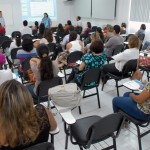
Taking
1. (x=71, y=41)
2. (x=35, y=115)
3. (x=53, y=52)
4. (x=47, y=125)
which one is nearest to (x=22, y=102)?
(x=35, y=115)

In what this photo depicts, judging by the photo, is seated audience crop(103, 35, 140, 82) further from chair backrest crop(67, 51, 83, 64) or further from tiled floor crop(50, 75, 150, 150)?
chair backrest crop(67, 51, 83, 64)

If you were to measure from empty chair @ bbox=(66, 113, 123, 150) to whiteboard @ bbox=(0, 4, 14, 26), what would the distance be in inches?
366

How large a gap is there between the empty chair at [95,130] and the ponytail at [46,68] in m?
0.85

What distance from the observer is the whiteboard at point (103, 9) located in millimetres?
8984

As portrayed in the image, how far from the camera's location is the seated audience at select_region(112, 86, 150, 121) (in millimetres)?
1999

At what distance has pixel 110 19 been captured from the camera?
9.36 m

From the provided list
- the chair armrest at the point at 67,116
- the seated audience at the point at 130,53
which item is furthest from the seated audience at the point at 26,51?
the chair armrest at the point at 67,116

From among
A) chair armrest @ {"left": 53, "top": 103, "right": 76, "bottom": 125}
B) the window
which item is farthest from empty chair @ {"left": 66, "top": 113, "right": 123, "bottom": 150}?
the window

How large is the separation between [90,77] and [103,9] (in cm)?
729

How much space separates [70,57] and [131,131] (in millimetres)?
1905

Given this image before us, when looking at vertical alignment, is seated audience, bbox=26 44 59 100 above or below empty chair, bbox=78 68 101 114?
above

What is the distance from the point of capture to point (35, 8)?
10633 mm

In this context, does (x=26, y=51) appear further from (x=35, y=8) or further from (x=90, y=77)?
(x=35, y=8)

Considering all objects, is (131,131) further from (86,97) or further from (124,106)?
(86,97)
